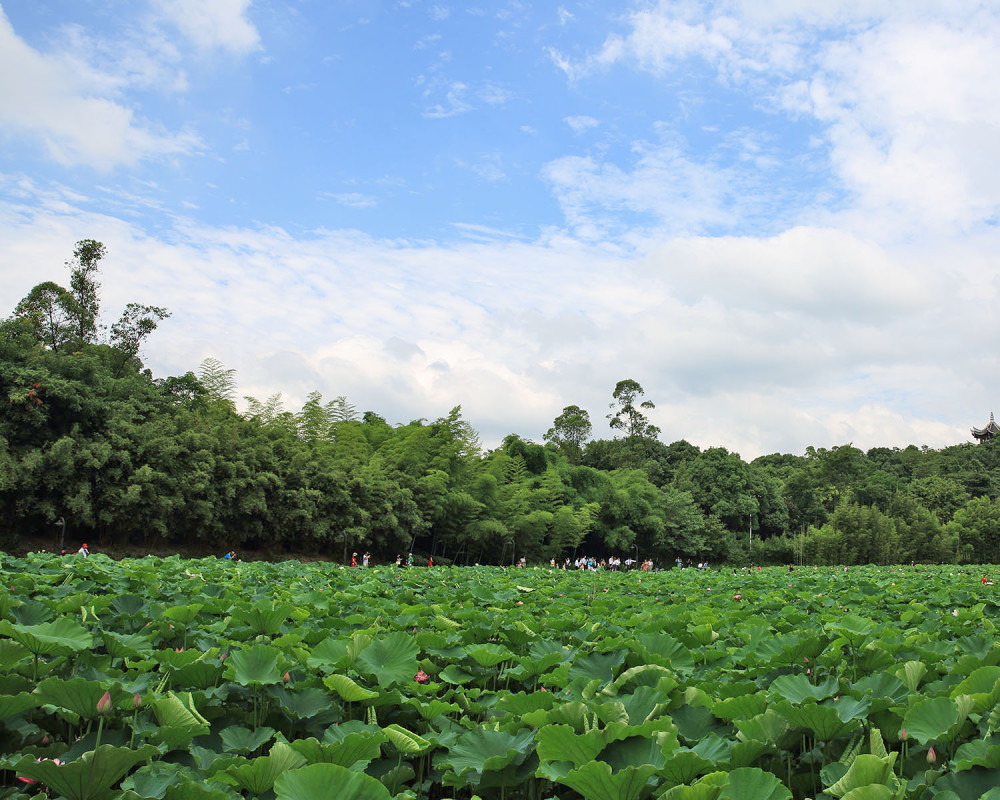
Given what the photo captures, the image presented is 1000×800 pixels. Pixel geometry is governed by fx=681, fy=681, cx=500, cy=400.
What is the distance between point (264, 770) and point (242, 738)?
351mm

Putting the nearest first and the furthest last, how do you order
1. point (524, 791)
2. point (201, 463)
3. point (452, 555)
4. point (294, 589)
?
point (524, 791), point (294, 589), point (201, 463), point (452, 555)

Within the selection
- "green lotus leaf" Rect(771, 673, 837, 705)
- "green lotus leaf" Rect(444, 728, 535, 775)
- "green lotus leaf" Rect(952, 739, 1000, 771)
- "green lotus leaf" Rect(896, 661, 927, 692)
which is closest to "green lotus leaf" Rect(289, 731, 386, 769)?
"green lotus leaf" Rect(444, 728, 535, 775)

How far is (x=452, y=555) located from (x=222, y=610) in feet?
80.2

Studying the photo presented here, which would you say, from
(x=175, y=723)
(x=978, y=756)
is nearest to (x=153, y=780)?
(x=175, y=723)

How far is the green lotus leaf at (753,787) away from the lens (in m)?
1.29

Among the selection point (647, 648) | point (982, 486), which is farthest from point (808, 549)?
point (647, 648)

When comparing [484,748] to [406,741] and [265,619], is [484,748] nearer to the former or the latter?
[406,741]

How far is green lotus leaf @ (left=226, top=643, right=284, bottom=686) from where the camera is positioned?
6.57ft

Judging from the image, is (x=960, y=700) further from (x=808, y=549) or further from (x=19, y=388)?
(x=808, y=549)

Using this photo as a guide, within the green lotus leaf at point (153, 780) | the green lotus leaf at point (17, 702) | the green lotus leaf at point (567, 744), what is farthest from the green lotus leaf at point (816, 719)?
the green lotus leaf at point (17, 702)

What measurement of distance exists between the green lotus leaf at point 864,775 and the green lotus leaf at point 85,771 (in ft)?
4.59

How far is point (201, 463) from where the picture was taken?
17641 millimetres

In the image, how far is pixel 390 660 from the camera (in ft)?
7.31

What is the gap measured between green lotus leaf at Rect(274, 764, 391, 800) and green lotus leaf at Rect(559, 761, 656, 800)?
358 mm
